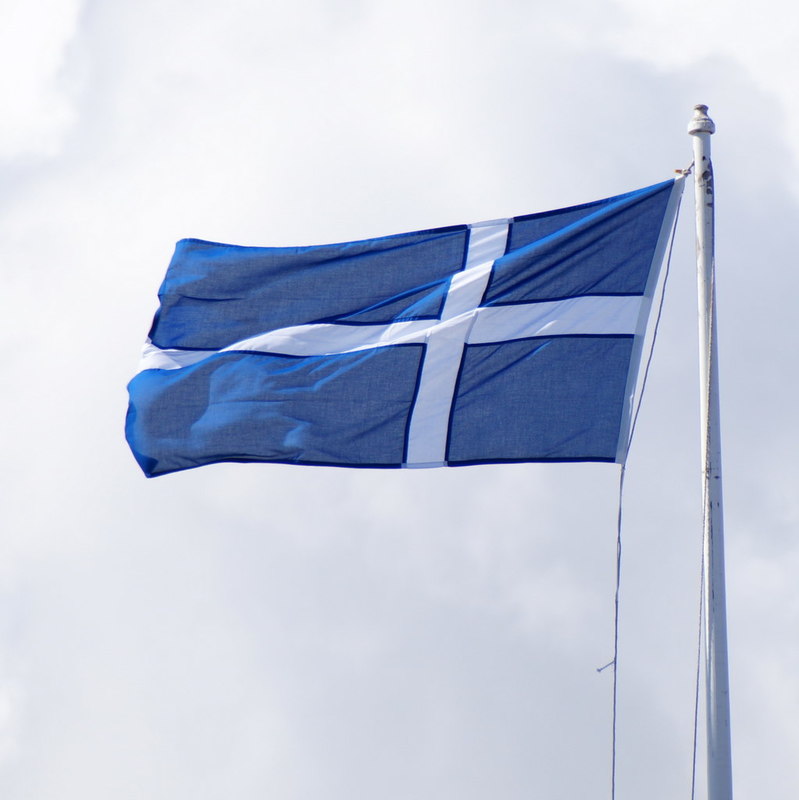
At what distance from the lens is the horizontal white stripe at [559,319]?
17.0 meters

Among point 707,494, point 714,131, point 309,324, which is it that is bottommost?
point 707,494

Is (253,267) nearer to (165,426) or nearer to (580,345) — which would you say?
(165,426)

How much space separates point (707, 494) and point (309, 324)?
604 cm

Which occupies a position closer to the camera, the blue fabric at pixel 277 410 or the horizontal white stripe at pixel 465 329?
the horizontal white stripe at pixel 465 329

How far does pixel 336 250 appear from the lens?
59.9 feet

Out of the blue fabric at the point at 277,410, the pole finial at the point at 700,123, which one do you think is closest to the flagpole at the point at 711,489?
the pole finial at the point at 700,123

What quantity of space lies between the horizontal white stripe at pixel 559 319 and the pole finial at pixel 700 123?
2312 millimetres

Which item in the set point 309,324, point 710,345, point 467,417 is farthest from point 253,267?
point 710,345

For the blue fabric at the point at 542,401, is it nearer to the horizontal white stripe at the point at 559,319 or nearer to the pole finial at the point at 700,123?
the horizontal white stripe at the point at 559,319

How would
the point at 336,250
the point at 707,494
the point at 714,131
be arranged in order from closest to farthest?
the point at 707,494 → the point at 714,131 → the point at 336,250

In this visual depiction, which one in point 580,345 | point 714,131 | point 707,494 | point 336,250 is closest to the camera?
point 707,494

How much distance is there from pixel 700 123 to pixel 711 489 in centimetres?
400

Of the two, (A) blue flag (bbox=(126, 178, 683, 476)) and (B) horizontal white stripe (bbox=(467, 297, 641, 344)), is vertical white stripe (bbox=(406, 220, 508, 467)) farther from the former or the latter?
(B) horizontal white stripe (bbox=(467, 297, 641, 344))

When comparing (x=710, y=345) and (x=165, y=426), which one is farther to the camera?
(x=165, y=426)
